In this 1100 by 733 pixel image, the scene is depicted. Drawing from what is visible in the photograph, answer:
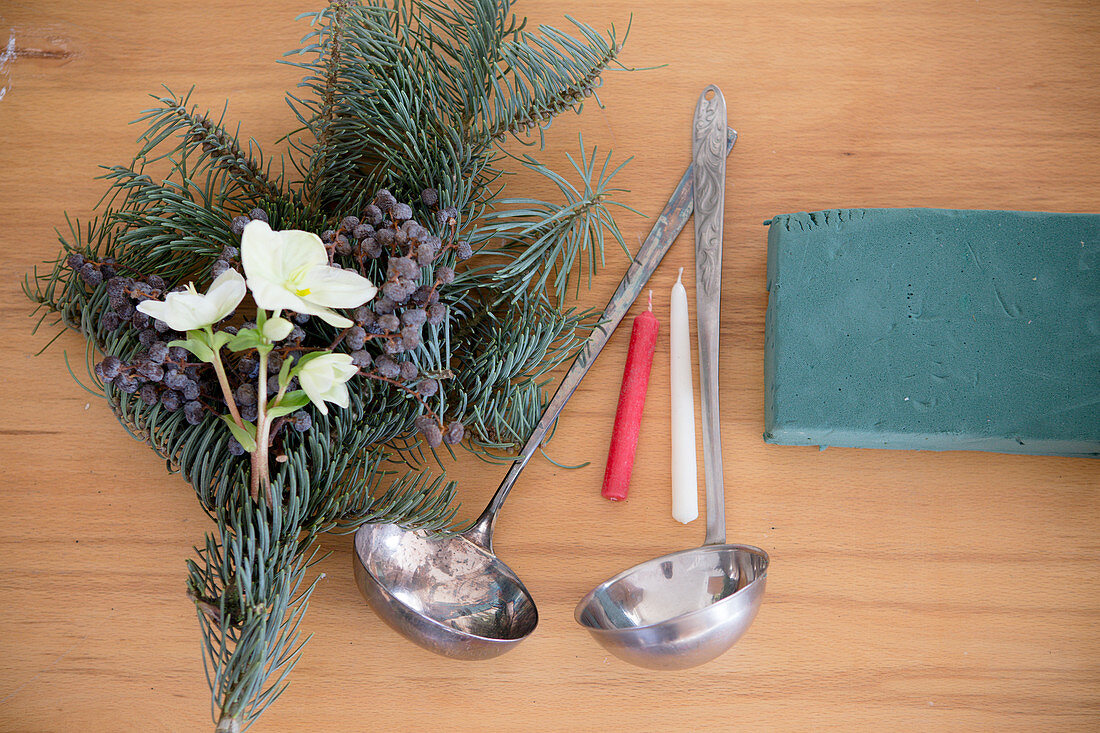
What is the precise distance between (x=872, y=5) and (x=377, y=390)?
1.71 ft

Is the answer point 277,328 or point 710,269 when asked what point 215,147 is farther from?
point 710,269

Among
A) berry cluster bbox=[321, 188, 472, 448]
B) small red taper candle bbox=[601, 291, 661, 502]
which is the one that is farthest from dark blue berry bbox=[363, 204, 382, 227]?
small red taper candle bbox=[601, 291, 661, 502]

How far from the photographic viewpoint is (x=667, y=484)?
57cm

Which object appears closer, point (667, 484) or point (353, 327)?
point (353, 327)

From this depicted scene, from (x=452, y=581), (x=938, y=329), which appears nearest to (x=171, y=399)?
(x=452, y=581)

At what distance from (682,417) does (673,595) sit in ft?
0.45

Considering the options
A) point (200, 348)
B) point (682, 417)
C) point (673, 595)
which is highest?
point (200, 348)

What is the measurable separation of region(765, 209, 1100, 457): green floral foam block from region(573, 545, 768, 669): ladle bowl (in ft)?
0.36

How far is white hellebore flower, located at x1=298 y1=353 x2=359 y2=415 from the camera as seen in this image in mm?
376

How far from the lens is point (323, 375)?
14.8 inches

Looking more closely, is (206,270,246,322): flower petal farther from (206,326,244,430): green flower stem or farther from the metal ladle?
the metal ladle

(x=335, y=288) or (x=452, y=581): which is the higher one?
(x=335, y=288)

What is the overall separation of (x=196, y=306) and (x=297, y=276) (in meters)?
0.06

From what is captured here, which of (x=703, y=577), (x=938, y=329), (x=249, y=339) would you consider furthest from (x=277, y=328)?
(x=938, y=329)
